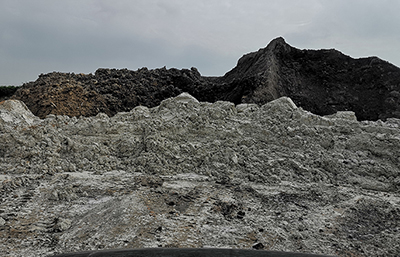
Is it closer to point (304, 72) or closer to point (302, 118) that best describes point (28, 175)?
point (302, 118)

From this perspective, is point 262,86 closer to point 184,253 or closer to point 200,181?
point 200,181

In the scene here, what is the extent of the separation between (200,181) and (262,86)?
25.8 feet

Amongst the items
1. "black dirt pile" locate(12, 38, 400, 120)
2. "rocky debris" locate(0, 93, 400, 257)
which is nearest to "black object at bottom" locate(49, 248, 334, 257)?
"rocky debris" locate(0, 93, 400, 257)

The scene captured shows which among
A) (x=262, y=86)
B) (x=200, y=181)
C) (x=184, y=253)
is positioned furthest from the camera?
(x=262, y=86)

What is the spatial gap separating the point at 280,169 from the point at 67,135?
516 centimetres

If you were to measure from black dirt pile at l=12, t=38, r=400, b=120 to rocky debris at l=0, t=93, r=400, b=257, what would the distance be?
9.89ft

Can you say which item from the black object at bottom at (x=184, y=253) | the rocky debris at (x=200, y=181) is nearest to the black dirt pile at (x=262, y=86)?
the rocky debris at (x=200, y=181)

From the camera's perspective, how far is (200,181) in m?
5.48

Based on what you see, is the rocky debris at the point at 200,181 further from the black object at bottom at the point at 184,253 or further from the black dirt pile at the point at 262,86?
the black dirt pile at the point at 262,86

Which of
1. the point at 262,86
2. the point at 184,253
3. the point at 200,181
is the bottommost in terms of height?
the point at 200,181

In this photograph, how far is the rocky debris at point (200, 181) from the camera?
399cm

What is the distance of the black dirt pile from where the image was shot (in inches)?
418

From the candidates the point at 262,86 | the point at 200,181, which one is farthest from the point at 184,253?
the point at 262,86

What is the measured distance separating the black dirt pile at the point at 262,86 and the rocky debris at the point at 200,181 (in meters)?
3.02
